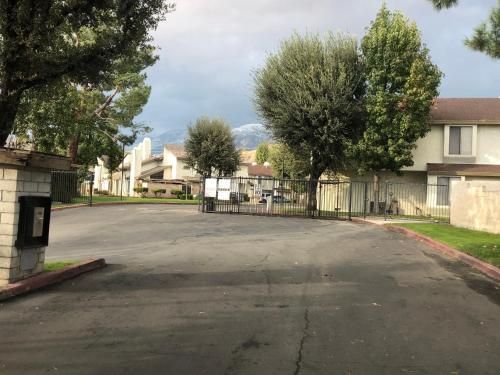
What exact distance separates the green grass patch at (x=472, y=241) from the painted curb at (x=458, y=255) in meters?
0.18

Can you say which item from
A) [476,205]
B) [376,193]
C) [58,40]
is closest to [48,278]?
A: [58,40]

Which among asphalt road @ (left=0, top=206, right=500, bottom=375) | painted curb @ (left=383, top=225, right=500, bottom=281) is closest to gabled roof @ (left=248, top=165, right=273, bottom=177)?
painted curb @ (left=383, top=225, right=500, bottom=281)

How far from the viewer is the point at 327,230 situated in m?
19.7

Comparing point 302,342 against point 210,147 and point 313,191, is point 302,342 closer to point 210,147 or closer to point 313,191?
point 313,191

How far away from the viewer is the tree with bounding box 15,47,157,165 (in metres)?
24.2

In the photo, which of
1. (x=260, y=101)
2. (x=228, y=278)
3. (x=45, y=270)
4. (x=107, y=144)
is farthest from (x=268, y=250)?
(x=107, y=144)

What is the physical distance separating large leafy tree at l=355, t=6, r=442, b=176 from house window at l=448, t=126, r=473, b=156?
11.0 ft

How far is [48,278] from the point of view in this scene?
830 centimetres

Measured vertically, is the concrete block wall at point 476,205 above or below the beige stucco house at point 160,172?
below

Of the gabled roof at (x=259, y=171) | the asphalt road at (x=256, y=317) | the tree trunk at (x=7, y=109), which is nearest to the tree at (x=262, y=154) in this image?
the gabled roof at (x=259, y=171)

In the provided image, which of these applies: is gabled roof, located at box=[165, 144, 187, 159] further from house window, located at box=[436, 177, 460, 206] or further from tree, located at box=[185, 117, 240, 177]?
house window, located at box=[436, 177, 460, 206]

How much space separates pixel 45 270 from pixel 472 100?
34224mm

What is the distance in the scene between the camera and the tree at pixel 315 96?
29.2 m

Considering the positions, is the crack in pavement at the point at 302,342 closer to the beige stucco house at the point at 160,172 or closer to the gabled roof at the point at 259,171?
the beige stucco house at the point at 160,172
